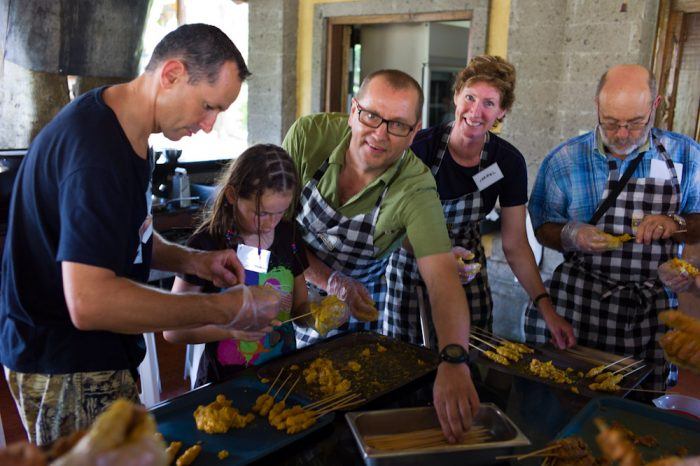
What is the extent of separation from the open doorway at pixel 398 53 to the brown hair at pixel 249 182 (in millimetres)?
3594

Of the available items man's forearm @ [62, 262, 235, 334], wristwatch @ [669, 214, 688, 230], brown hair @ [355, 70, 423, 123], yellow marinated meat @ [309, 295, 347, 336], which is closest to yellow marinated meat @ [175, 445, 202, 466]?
man's forearm @ [62, 262, 235, 334]

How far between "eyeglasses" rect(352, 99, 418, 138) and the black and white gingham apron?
46.7 inches

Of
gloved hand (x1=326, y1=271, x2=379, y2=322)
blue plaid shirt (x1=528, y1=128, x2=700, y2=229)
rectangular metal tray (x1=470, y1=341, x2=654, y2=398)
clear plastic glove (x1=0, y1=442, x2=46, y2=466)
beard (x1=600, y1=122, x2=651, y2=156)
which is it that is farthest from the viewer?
blue plaid shirt (x1=528, y1=128, x2=700, y2=229)

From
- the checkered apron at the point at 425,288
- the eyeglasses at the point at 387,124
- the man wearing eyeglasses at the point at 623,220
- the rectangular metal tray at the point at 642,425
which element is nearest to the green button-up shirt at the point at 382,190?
the eyeglasses at the point at 387,124

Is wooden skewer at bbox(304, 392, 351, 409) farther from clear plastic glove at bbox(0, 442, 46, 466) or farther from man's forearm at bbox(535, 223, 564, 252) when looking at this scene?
man's forearm at bbox(535, 223, 564, 252)

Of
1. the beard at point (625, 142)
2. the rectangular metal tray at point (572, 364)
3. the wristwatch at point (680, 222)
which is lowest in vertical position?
the rectangular metal tray at point (572, 364)

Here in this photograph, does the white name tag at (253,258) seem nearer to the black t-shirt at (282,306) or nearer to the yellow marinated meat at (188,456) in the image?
the black t-shirt at (282,306)

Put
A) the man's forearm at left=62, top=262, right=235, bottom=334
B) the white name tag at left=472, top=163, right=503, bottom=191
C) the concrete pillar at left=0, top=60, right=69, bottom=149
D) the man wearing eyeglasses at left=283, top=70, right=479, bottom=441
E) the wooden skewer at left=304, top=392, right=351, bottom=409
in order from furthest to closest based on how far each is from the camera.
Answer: the concrete pillar at left=0, top=60, right=69, bottom=149
the white name tag at left=472, top=163, right=503, bottom=191
the man wearing eyeglasses at left=283, top=70, right=479, bottom=441
the wooden skewer at left=304, top=392, right=351, bottom=409
the man's forearm at left=62, top=262, right=235, bottom=334

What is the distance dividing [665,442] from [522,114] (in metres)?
3.43

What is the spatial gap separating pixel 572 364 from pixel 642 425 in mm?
490

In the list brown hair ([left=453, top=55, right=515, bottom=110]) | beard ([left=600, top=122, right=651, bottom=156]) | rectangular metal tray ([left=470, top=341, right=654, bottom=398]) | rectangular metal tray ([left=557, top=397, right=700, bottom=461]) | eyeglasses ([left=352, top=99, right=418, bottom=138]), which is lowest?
rectangular metal tray ([left=470, top=341, right=654, bottom=398])

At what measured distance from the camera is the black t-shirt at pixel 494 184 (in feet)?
9.81

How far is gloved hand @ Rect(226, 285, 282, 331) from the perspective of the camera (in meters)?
1.75

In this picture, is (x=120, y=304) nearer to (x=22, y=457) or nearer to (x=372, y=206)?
(x=22, y=457)
